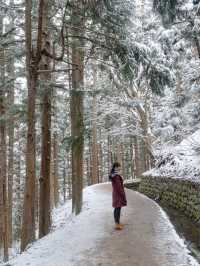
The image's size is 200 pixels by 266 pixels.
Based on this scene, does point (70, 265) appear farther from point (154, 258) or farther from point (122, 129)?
point (122, 129)

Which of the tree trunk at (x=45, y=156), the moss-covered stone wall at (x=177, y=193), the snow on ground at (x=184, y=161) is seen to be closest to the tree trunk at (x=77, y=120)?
the tree trunk at (x=45, y=156)

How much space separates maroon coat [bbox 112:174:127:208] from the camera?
9172mm

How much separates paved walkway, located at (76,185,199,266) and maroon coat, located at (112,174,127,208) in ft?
2.00

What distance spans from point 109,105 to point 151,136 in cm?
337

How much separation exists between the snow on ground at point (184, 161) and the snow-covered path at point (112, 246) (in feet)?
5.22

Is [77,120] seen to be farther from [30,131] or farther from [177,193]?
[177,193]

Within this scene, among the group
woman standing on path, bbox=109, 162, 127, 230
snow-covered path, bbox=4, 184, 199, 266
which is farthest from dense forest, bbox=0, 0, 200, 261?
woman standing on path, bbox=109, 162, 127, 230

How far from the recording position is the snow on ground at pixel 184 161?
10789mm

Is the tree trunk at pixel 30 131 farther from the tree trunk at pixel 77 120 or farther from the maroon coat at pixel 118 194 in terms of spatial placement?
the tree trunk at pixel 77 120

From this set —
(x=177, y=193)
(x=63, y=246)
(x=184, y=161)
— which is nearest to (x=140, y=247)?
(x=63, y=246)

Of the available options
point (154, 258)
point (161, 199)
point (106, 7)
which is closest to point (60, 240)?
point (154, 258)

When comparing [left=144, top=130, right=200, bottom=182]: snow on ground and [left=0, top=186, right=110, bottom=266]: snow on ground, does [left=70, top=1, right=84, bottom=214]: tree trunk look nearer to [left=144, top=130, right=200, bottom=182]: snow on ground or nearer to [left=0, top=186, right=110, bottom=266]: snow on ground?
[left=0, top=186, right=110, bottom=266]: snow on ground

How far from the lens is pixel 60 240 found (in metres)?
8.61

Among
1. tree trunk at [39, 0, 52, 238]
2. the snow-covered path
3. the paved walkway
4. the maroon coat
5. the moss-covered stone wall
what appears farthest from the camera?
tree trunk at [39, 0, 52, 238]
